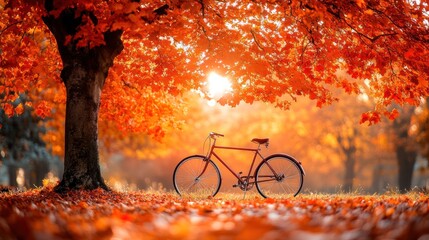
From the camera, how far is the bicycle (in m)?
9.60

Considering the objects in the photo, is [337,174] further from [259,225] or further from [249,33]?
[259,225]

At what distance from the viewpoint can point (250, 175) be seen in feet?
32.2

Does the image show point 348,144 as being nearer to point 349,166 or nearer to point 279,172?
point 349,166

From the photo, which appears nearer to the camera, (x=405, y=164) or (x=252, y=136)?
(x=405, y=164)

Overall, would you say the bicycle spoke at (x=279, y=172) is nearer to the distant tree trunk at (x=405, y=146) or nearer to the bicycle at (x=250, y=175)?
the bicycle at (x=250, y=175)

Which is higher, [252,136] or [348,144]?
[252,136]

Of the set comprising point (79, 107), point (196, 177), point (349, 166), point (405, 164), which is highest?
point (79, 107)

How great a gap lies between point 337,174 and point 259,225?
50094 mm

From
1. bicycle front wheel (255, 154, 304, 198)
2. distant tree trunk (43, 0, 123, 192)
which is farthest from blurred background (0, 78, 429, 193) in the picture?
bicycle front wheel (255, 154, 304, 198)

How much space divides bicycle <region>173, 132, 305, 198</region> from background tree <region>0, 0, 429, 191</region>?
1.31 metres

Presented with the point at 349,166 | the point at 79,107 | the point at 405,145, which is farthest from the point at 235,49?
the point at 349,166

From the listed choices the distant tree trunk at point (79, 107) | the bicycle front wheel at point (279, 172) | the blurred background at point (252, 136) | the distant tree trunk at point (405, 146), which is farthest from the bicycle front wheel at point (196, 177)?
the distant tree trunk at point (405, 146)

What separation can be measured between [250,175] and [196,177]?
1103mm

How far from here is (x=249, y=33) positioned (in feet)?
35.8
